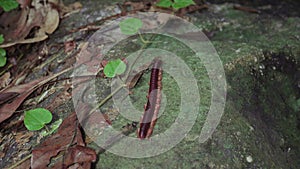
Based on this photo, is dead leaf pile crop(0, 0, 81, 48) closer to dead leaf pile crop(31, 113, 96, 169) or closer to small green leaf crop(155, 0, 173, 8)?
small green leaf crop(155, 0, 173, 8)

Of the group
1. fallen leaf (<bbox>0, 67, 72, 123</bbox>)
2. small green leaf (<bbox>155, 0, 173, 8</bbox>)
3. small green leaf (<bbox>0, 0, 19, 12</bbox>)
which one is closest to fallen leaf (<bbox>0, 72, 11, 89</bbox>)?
fallen leaf (<bbox>0, 67, 72, 123</bbox>)

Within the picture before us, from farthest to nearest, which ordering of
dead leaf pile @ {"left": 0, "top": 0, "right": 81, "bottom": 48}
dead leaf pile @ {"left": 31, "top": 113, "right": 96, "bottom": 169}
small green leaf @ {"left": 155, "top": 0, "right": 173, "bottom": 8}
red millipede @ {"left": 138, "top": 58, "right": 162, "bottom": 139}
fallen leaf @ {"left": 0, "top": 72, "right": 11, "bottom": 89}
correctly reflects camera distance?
1. dead leaf pile @ {"left": 0, "top": 0, "right": 81, "bottom": 48}
2. small green leaf @ {"left": 155, "top": 0, "right": 173, "bottom": 8}
3. fallen leaf @ {"left": 0, "top": 72, "right": 11, "bottom": 89}
4. red millipede @ {"left": 138, "top": 58, "right": 162, "bottom": 139}
5. dead leaf pile @ {"left": 31, "top": 113, "right": 96, "bottom": 169}

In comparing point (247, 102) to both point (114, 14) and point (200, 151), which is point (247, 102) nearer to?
point (200, 151)

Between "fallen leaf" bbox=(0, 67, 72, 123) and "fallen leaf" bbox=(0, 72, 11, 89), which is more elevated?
"fallen leaf" bbox=(0, 67, 72, 123)

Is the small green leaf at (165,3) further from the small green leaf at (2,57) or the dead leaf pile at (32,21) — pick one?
the small green leaf at (2,57)

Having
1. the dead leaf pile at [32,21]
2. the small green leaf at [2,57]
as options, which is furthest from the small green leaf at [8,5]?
the small green leaf at [2,57]

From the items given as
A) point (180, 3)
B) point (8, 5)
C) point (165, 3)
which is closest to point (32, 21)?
point (8, 5)
